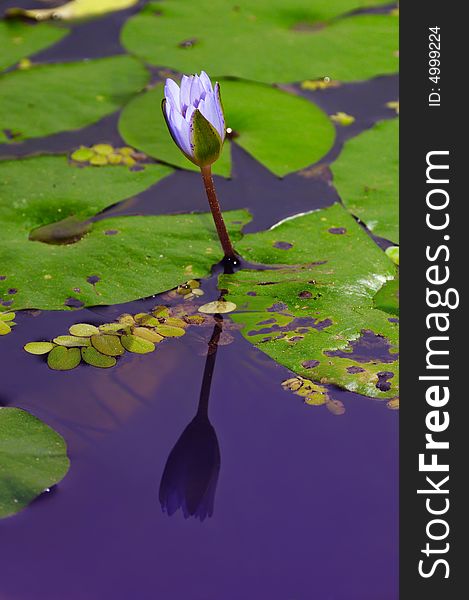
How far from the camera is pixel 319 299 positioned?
2729 millimetres

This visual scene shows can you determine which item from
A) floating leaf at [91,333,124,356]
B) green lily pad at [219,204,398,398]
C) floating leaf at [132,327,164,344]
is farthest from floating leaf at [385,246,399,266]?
floating leaf at [91,333,124,356]

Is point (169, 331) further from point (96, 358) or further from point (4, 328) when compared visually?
point (4, 328)

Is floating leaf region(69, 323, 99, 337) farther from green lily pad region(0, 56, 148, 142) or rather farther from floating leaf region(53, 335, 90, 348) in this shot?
green lily pad region(0, 56, 148, 142)

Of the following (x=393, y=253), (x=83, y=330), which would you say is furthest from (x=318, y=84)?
(x=83, y=330)

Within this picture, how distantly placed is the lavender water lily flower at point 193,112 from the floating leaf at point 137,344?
577mm

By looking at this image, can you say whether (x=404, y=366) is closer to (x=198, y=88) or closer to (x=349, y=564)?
(x=349, y=564)

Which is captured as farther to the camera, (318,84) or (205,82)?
(318,84)

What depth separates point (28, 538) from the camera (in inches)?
79.9

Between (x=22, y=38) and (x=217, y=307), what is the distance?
2.22 metres

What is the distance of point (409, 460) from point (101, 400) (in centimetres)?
84

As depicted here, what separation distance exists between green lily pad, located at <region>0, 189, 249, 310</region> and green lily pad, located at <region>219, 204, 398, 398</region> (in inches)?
6.0

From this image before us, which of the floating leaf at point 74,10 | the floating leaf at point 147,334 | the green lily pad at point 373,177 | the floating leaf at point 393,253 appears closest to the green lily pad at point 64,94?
the floating leaf at point 74,10

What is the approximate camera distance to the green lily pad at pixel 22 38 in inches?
162

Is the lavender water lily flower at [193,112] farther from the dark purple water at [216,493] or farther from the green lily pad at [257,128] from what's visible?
the green lily pad at [257,128]
